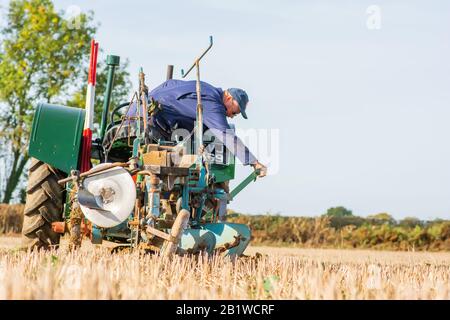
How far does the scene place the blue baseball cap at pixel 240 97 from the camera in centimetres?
903

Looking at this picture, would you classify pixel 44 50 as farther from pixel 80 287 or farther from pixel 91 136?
pixel 80 287

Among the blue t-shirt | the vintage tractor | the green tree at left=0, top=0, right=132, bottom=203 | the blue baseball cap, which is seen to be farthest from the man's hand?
the green tree at left=0, top=0, right=132, bottom=203

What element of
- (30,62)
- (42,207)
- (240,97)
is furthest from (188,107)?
(30,62)

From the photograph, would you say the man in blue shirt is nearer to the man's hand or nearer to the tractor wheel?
the man's hand

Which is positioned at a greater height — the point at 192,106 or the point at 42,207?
the point at 192,106

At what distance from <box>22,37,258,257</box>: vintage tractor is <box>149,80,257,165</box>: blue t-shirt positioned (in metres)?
0.17

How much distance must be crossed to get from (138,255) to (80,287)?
2441 millimetres

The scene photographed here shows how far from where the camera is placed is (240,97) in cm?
903

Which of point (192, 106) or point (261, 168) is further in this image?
point (192, 106)

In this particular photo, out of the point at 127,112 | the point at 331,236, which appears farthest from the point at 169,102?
the point at 331,236

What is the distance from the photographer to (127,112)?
9117 mm

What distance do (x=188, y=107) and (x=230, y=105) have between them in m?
0.46

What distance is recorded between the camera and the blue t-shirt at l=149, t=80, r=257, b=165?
28.8ft

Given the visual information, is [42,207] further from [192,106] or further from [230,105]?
[230,105]
